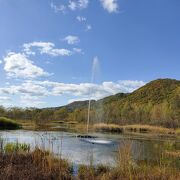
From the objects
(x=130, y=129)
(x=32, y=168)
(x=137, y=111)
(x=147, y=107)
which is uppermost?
(x=147, y=107)

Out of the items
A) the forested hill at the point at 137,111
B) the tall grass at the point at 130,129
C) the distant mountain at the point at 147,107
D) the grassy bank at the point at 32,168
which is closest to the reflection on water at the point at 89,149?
the grassy bank at the point at 32,168

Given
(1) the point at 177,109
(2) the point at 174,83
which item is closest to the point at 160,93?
(2) the point at 174,83

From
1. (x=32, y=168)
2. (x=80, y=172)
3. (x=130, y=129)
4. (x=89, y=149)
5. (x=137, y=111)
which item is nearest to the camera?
(x=32, y=168)

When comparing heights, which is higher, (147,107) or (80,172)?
(147,107)

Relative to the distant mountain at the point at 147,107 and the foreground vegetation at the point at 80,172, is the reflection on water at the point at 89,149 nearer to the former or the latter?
the foreground vegetation at the point at 80,172

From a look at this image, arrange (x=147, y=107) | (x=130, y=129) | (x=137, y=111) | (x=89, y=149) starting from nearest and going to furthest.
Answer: (x=89, y=149)
(x=130, y=129)
(x=137, y=111)
(x=147, y=107)

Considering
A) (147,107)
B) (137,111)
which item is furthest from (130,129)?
(147,107)

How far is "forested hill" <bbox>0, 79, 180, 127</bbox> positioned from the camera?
256 feet

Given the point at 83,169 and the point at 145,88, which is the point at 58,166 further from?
the point at 145,88

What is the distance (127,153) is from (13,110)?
107987 mm

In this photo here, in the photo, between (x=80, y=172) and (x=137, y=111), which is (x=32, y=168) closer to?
(x=80, y=172)

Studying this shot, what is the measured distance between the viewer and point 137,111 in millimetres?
90188

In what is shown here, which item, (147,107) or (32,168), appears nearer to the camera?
(32,168)

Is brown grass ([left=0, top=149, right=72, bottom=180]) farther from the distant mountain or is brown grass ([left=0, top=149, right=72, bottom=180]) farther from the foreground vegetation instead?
the distant mountain
